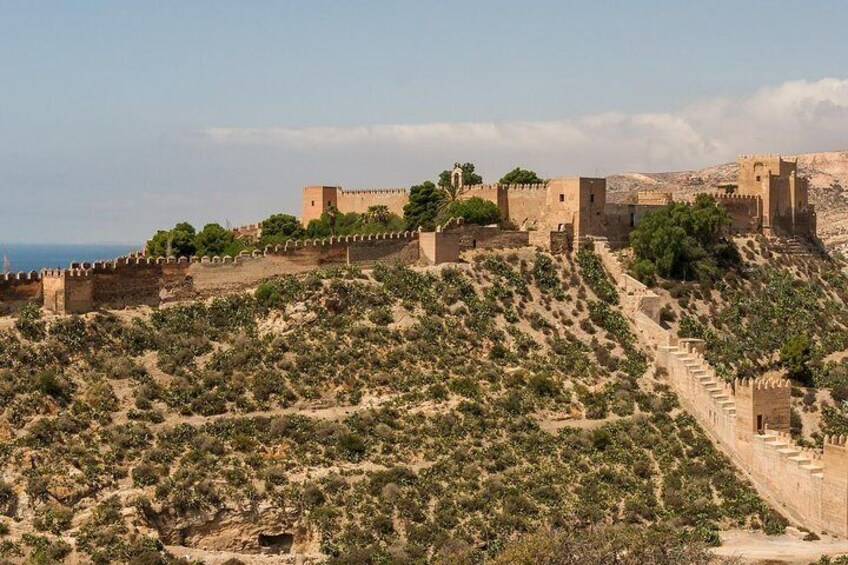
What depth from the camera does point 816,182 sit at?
358ft

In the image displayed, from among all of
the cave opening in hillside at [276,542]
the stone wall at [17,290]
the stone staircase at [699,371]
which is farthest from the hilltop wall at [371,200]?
the cave opening in hillside at [276,542]

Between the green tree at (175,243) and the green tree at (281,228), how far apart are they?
3.16 metres

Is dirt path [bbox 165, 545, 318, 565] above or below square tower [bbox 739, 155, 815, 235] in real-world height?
below

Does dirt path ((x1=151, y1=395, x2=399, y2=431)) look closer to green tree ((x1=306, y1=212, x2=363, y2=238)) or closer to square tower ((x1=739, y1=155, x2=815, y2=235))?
green tree ((x1=306, y1=212, x2=363, y2=238))

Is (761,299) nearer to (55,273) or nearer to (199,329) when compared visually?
(199,329)

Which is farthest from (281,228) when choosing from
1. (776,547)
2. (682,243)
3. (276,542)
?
(776,547)

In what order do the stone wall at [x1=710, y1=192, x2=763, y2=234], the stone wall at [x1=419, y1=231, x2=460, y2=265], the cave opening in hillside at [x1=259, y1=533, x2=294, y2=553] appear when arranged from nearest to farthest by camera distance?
the cave opening in hillside at [x1=259, y1=533, x2=294, y2=553] → the stone wall at [x1=419, y1=231, x2=460, y2=265] → the stone wall at [x1=710, y1=192, x2=763, y2=234]

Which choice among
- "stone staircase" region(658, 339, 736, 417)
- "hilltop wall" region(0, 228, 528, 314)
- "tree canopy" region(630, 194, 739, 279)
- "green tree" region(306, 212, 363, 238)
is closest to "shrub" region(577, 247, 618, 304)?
"tree canopy" region(630, 194, 739, 279)

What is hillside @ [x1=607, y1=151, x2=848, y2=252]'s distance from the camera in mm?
94000

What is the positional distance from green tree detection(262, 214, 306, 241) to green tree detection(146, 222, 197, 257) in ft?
10.4

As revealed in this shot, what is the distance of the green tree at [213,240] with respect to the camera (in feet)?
165

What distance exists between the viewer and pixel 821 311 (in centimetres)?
5141

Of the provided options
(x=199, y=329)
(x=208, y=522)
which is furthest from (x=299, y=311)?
(x=208, y=522)

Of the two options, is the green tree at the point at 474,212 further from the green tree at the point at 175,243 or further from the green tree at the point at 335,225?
the green tree at the point at 175,243
